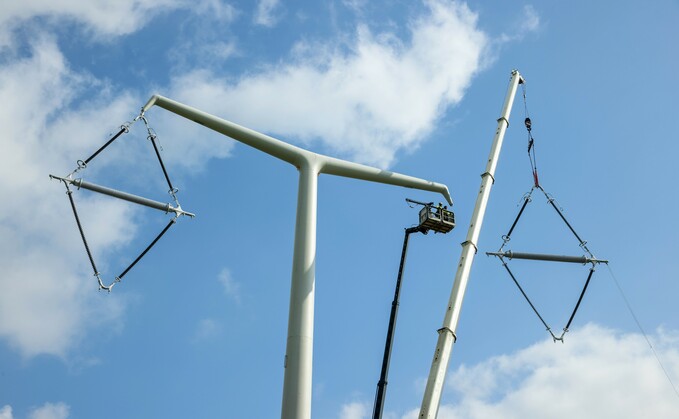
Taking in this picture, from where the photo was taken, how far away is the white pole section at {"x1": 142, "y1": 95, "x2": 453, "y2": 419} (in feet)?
53.4

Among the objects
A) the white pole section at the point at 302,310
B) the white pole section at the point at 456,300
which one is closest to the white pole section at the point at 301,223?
the white pole section at the point at 302,310

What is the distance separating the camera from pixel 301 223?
1838cm

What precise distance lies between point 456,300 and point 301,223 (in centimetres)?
933

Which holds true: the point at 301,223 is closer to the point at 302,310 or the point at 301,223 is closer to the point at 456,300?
the point at 302,310

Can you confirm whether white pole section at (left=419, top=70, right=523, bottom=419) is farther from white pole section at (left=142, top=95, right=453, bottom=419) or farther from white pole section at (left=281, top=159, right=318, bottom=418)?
white pole section at (left=281, top=159, right=318, bottom=418)

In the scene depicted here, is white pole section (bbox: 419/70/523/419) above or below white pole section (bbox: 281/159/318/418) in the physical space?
above

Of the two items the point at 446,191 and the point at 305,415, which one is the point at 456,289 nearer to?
the point at 446,191

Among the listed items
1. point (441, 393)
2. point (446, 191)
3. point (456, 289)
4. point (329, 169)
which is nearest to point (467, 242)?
point (456, 289)

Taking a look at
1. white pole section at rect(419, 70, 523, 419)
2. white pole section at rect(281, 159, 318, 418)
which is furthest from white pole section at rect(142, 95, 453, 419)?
white pole section at rect(419, 70, 523, 419)

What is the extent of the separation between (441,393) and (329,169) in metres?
8.69

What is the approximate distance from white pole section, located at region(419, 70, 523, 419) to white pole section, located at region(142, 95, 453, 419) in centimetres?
558

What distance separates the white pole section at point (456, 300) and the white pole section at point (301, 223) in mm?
5580

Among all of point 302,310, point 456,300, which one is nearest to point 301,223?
point 302,310

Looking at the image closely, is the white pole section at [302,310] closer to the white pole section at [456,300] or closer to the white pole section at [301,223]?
the white pole section at [301,223]
